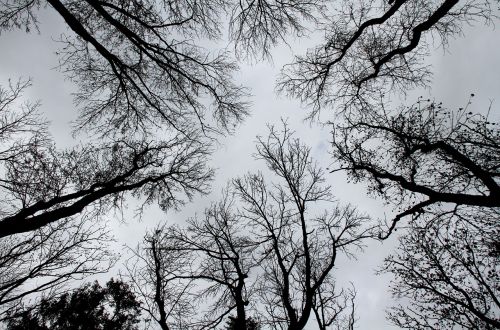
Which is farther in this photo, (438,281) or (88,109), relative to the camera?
(438,281)

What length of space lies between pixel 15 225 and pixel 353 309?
38.4 ft

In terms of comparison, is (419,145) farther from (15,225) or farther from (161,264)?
(161,264)

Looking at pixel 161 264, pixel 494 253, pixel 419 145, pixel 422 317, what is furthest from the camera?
pixel 422 317

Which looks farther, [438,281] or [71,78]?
[438,281]

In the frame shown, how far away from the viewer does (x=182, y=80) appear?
260 inches

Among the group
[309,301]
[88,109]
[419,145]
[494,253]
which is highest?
[88,109]

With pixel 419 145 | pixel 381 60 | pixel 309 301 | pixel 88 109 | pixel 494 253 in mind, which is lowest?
pixel 309 301

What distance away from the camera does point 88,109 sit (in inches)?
268

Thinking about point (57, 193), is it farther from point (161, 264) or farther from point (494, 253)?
point (494, 253)

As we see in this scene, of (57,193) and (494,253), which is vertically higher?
(57,193)

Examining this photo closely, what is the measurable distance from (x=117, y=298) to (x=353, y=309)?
1343 centimetres

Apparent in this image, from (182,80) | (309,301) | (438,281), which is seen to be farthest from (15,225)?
(438,281)

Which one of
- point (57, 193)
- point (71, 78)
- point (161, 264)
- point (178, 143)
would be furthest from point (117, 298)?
point (71, 78)

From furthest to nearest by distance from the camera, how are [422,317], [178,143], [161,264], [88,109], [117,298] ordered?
[117,298], [422,317], [161,264], [178,143], [88,109]
